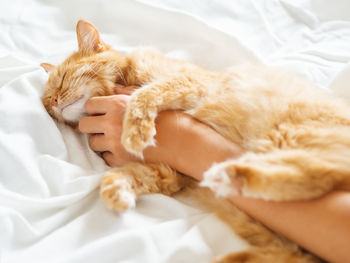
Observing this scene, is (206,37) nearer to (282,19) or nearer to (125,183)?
(282,19)

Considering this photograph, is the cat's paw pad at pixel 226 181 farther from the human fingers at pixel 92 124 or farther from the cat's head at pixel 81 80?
the cat's head at pixel 81 80

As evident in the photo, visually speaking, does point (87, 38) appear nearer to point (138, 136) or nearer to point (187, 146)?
point (138, 136)

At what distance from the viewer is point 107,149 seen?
1.42 meters

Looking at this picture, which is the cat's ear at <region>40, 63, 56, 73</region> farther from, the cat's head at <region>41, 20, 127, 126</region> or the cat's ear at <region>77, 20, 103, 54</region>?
the cat's ear at <region>77, 20, 103, 54</region>

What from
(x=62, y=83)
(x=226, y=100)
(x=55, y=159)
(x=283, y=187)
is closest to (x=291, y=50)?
(x=226, y=100)

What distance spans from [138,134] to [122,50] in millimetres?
771

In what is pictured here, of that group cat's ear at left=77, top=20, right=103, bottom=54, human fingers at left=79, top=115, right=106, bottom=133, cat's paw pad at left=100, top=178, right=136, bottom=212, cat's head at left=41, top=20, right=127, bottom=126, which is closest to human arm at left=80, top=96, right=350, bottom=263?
human fingers at left=79, top=115, right=106, bottom=133

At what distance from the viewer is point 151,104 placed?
4.39ft

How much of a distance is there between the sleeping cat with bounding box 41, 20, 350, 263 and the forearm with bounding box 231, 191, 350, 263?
0.11 feet

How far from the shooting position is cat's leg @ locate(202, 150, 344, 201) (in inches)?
38.3

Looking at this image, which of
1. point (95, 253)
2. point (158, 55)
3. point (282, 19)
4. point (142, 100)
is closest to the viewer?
point (95, 253)

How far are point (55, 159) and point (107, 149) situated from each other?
9.5 inches

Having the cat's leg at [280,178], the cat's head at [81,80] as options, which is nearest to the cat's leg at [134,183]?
the cat's leg at [280,178]

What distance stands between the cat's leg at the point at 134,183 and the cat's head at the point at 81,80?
0.40m
